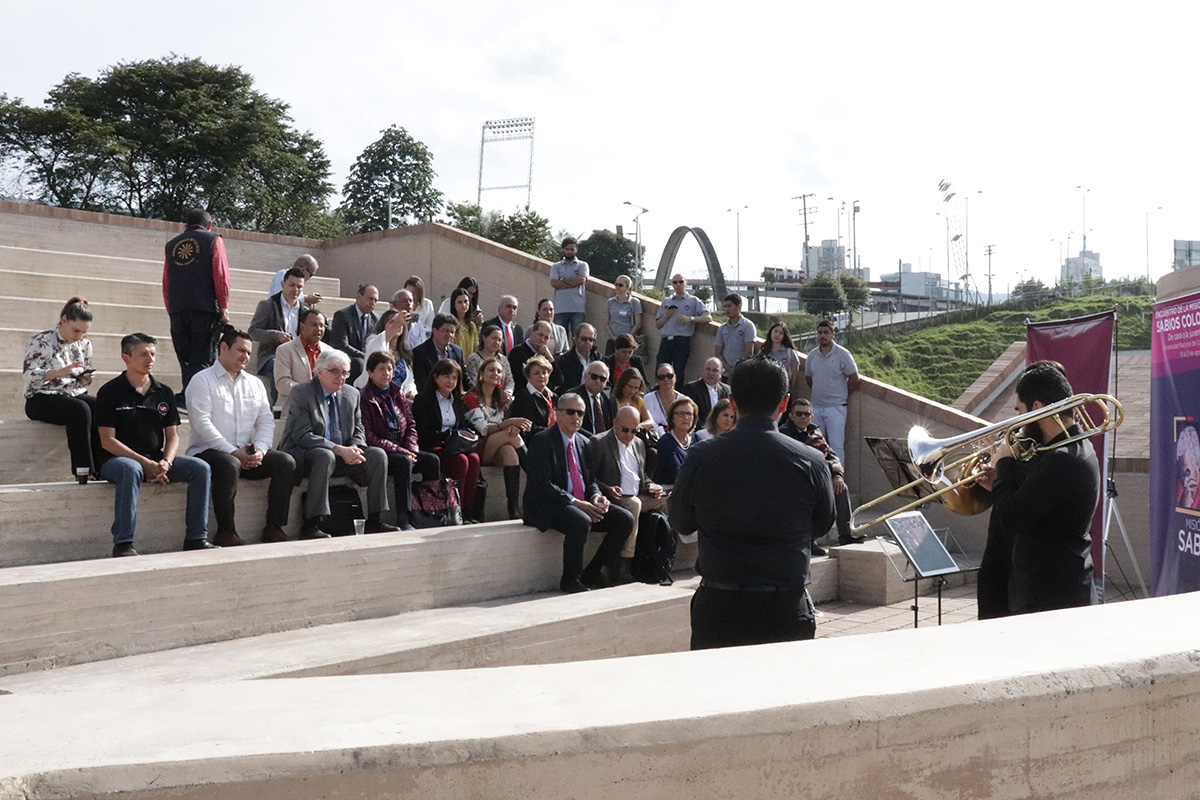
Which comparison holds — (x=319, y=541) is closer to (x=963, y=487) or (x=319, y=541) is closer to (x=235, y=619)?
(x=235, y=619)

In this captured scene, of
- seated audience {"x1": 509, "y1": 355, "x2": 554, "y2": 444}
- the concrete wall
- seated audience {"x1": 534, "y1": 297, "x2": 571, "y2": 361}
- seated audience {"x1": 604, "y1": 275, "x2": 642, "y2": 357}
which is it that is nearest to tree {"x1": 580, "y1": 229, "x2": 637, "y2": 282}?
seated audience {"x1": 604, "y1": 275, "x2": 642, "y2": 357}

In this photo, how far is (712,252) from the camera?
47.4 metres

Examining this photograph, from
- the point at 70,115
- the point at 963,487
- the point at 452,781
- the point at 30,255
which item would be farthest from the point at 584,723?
the point at 70,115

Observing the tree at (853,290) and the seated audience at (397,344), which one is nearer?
the seated audience at (397,344)

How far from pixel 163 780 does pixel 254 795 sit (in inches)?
5.6

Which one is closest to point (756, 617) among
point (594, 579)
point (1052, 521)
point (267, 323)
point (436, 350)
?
point (1052, 521)

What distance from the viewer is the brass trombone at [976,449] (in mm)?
4434

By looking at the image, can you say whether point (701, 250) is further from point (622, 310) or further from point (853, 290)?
point (622, 310)

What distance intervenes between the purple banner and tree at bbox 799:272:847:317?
5732cm

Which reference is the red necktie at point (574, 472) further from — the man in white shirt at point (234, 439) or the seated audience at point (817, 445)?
the seated audience at point (817, 445)

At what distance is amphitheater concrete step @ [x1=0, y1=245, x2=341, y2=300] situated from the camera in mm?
12324

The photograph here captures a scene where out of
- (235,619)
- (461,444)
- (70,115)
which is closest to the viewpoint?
(235,619)

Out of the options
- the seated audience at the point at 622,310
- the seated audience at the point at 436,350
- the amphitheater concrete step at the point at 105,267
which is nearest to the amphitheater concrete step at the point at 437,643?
the seated audience at the point at 436,350

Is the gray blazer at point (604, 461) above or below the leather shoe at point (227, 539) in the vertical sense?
above
